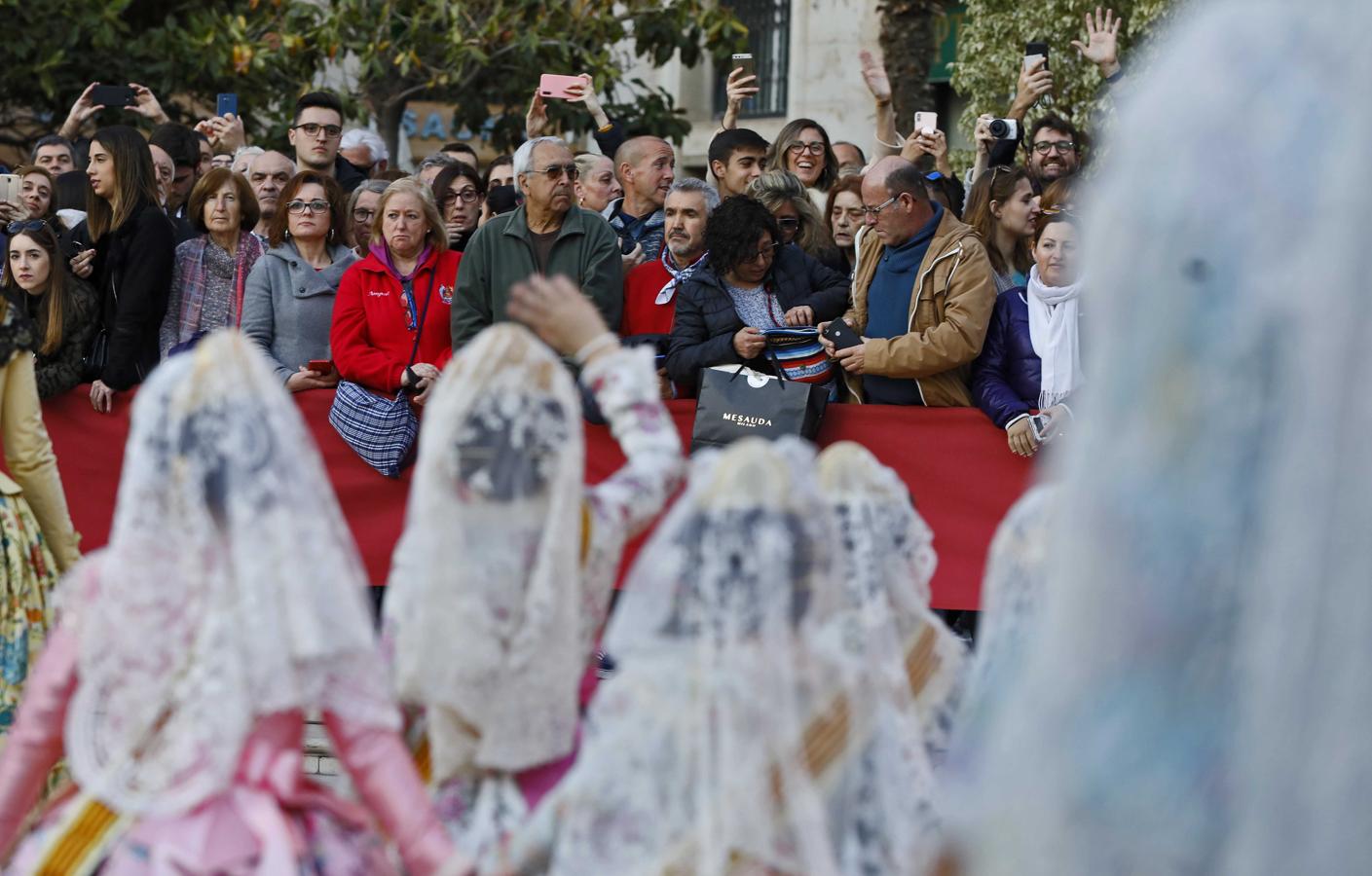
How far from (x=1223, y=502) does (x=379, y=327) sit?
19.6 ft

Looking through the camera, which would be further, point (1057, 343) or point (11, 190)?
point (11, 190)

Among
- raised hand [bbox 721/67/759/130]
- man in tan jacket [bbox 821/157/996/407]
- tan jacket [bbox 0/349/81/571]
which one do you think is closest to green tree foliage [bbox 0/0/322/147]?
raised hand [bbox 721/67/759/130]

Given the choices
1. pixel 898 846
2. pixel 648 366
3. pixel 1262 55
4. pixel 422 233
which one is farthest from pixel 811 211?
pixel 1262 55

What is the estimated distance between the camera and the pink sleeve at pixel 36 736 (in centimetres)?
359

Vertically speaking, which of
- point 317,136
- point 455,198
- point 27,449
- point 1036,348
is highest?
point 317,136

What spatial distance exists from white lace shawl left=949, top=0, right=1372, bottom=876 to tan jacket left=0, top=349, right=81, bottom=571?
14.8 feet

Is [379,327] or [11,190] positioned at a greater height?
[11,190]

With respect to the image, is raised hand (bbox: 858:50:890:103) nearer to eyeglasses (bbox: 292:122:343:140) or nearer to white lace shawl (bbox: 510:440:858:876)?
eyeglasses (bbox: 292:122:343:140)

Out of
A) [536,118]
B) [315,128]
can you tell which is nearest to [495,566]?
[315,128]

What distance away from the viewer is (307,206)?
828 cm

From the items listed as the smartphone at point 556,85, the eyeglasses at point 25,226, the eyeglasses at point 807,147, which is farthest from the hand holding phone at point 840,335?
the eyeglasses at point 25,226

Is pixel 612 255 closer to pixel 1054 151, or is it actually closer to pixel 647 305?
pixel 647 305

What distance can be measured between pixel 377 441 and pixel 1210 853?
6021mm

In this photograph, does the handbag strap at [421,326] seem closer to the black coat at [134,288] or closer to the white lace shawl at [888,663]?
the black coat at [134,288]
